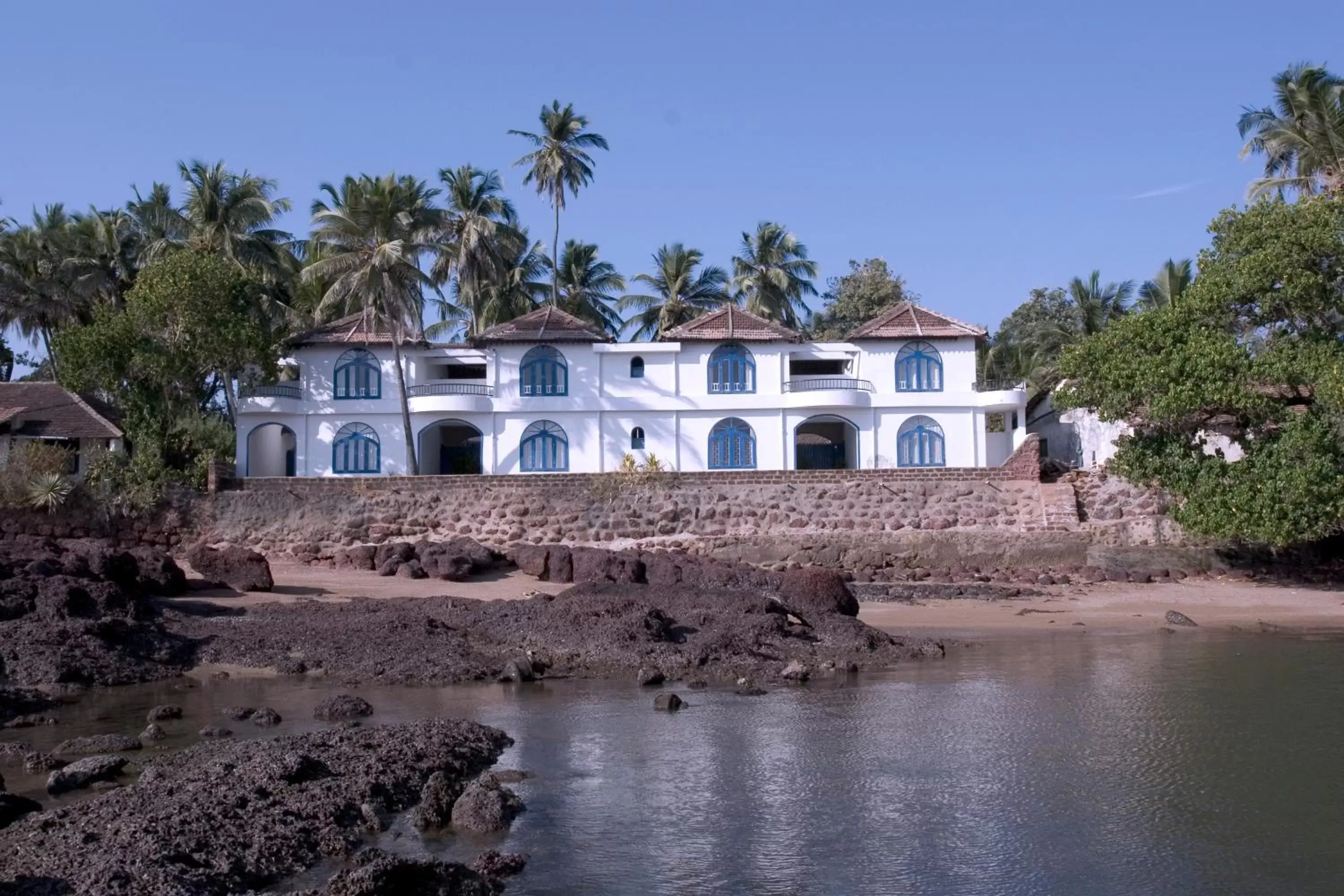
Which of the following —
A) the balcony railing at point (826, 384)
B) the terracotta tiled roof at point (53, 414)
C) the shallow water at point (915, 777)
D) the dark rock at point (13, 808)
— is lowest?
the shallow water at point (915, 777)

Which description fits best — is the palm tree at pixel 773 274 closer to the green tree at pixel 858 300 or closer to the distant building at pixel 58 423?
the green tree at pixel 858 300

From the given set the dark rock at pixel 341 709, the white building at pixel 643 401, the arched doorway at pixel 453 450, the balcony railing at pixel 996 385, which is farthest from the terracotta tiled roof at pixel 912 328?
the dark rock at pixel 341 709

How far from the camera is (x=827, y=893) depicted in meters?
8.80

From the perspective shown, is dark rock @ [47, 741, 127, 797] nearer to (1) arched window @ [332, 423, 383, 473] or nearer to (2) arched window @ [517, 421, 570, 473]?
(2) arched window @ [517, 421, 570, 473]

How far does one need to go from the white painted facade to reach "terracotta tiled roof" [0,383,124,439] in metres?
4.65

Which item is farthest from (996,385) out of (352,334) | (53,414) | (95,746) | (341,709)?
(95,746)

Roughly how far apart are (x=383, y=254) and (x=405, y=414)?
5086 millimetres

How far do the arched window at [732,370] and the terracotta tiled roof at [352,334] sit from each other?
33.3ft

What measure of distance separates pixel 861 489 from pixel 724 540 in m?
4.23

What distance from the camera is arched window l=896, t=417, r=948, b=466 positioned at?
39.6m

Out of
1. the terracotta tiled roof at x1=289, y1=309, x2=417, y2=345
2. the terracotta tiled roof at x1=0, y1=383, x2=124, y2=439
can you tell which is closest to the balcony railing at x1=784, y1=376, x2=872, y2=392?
the terracotta tiled roof at x1=289, y1=309, x2=417, y2=345

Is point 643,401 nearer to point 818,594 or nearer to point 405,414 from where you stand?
point 405,414

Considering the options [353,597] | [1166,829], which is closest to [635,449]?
[353,597]

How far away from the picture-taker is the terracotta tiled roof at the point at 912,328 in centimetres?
3972
